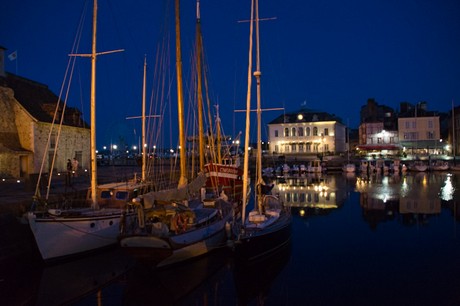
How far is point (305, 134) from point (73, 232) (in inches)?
Result: 3155

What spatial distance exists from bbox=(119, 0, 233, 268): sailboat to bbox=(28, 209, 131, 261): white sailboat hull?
1277 millimetres

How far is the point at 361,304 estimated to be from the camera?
12805mm

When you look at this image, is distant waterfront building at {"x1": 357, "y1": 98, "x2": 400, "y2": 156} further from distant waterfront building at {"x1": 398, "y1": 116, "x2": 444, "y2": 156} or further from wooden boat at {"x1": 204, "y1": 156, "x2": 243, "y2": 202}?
wooden boat at {"x1": 204, "y1": 156, "x2": 243, "y2": 202}

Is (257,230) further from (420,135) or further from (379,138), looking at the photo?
(379,138)

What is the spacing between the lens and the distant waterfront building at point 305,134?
91606 millimetres

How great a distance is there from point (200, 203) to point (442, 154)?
88307 mm

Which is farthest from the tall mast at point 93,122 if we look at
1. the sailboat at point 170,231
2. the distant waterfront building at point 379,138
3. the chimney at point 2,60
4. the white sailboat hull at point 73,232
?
the distant waterfront building at point 379,138

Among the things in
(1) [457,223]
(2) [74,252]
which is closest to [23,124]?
(2) [74,252]

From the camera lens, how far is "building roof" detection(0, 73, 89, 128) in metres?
35.2

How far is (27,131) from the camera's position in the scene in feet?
111

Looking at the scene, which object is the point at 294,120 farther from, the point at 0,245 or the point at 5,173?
the point at 0,245

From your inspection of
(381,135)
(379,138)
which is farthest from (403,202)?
(379,138)

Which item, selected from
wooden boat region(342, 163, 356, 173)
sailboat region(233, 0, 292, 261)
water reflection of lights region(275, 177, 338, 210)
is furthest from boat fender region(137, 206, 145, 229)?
wooden boat region(342, 163, 356, 173)

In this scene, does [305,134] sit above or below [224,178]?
above
